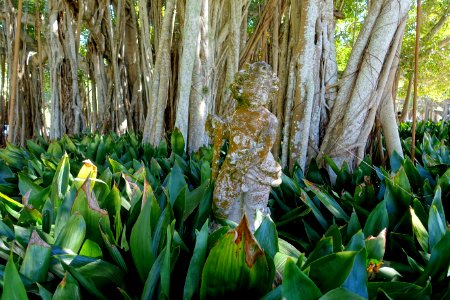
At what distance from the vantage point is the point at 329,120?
2.48m

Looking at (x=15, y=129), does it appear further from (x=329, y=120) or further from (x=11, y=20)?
(x=329, y=120)

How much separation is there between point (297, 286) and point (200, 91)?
2.43 meters

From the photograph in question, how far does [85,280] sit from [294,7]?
2228 mm

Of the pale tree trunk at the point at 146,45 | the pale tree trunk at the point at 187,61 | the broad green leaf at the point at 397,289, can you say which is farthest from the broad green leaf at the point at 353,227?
the pale tree trunk at the point at 146,45

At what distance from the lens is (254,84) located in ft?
4.16

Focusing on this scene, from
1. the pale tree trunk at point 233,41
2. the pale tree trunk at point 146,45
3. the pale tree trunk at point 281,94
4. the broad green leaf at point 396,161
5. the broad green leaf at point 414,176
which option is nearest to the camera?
the broad green leaf at point 414,176

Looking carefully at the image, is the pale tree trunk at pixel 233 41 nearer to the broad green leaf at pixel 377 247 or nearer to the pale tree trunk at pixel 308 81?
the pale tree trunk at pixel 308 81

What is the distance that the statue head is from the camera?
127cm

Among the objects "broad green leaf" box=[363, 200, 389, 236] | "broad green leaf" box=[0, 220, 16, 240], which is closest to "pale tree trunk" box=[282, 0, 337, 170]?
"broad green leaf" box=[363, 200, 389, 236]

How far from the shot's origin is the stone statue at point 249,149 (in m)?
1.25

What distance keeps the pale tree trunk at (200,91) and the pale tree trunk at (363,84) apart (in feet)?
3.34

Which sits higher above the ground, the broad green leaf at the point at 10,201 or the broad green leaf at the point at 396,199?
the broad green leaf at the point at 396,199

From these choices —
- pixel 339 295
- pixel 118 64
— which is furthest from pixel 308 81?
pixel 118 64

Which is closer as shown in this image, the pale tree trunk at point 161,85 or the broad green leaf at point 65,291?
the broad green leaf at point 65,291
